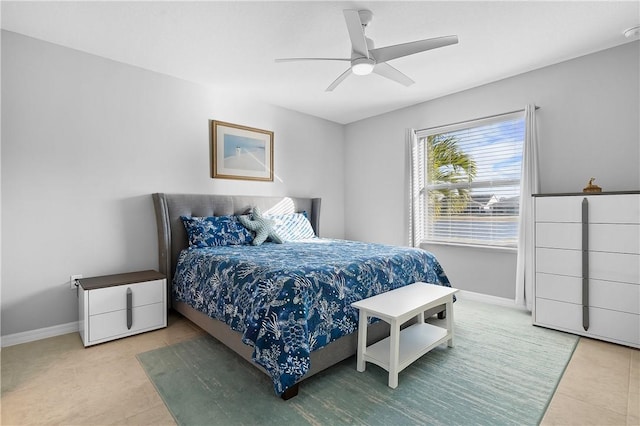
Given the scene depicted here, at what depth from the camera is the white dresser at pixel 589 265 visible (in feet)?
8.10

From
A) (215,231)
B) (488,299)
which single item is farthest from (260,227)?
(488,299)

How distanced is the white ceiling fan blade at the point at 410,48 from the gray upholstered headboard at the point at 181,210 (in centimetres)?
230

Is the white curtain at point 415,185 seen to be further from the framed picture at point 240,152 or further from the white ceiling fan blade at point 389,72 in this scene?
the framed picture at point 240,152

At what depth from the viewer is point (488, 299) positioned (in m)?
3.70

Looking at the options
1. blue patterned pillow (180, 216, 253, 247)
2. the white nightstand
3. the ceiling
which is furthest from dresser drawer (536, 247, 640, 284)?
the white nightstand

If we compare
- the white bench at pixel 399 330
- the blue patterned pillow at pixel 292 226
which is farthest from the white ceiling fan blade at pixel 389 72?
the blue patterned pillow at pixel 292 226

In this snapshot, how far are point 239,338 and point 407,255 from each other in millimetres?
1547

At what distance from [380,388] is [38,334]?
285 centimetres

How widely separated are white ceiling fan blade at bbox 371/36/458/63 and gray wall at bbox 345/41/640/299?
5.95 feet

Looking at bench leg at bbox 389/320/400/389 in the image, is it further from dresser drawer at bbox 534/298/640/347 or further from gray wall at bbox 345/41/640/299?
gray wall at bbox 345/41/640/299

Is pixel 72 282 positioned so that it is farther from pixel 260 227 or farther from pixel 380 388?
pixel 380 388

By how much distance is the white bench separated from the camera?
1921 millimetres

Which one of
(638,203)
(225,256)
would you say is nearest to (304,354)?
(225,256)

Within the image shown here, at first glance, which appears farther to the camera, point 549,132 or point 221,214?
point 221,214
